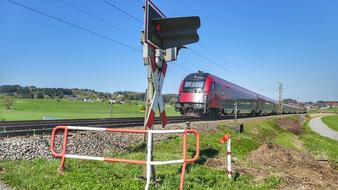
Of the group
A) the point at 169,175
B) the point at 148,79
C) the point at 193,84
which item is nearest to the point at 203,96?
the point at 193,84

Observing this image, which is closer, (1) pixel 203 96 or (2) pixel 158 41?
(2) pixel 158 41

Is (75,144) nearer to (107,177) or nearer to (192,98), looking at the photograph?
(107,177)

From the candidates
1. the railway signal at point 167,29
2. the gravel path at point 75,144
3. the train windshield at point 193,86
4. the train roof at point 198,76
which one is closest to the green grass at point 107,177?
the gravel path at point 75,144

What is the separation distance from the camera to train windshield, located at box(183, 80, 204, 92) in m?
31.4

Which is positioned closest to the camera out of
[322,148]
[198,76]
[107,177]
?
[107,177]

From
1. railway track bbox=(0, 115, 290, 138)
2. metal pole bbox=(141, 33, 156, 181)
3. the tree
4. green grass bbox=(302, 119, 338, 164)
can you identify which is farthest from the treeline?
metal pole bbox=(141, 33, 156, 181)

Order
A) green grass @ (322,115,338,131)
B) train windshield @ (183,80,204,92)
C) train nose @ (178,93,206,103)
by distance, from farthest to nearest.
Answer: green grass @ (322,115,338,131) < train windshield @ (183,80,204,92) < train nose @ (178,93,206,103)

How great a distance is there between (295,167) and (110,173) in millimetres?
5836

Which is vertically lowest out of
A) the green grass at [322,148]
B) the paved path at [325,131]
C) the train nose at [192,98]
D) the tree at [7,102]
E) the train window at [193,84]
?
the paved path at [325,131]

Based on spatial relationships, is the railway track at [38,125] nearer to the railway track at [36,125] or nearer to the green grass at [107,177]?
the railway track at [36,125]

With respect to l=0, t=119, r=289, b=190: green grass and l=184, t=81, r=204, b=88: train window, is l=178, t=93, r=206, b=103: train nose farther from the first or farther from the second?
l=0, t=119, r=289, b=190: green grass

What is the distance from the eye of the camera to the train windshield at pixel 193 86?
103 feet

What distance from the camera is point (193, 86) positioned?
31.8 m

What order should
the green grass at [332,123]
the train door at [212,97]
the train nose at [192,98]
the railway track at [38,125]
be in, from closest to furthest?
the railway track at [38,125], the train nose at [192,98], the train door at [212,97], the green grass at [332,123]
